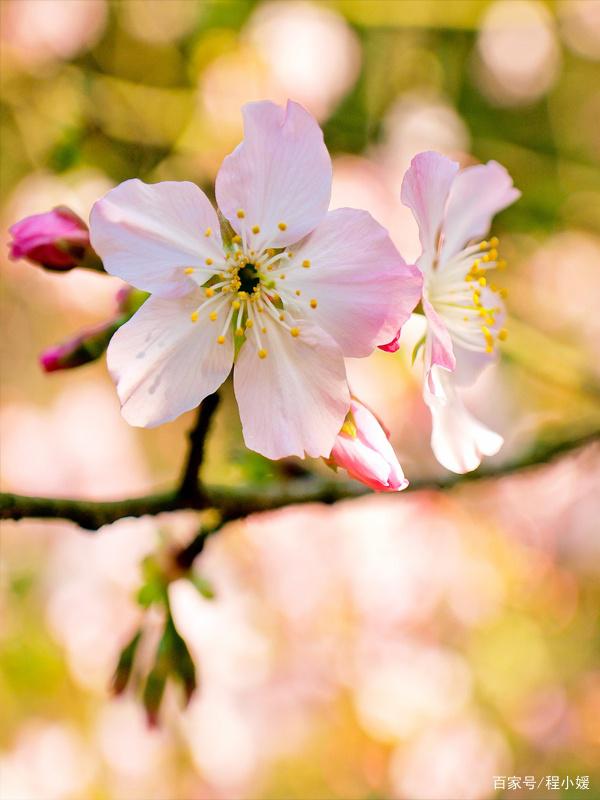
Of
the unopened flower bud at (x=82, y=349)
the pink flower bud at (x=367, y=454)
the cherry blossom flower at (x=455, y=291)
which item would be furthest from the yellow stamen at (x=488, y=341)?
the unopened flower bud at (x=82, y=349)

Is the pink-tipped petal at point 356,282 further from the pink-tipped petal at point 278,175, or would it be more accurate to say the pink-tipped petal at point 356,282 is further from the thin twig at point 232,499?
the thin twig at point 232,499

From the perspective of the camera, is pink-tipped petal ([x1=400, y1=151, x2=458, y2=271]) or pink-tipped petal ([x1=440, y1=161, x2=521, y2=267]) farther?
pink-tipped petal ([x1=440, y1=161, x2=521, y2=267])

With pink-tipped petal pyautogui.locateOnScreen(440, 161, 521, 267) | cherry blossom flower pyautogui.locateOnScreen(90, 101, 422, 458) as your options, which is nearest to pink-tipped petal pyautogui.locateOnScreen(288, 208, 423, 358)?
cherry blossom flower pyautogui.locateOnScreen(90, 101, 422, 458)

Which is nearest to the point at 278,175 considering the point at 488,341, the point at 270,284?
the point at 270,284

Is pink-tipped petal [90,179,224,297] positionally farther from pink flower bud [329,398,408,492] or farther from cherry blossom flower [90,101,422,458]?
pink flower bud [329,398,408,492]

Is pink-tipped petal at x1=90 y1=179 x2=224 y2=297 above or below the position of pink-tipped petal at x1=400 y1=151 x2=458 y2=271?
below
